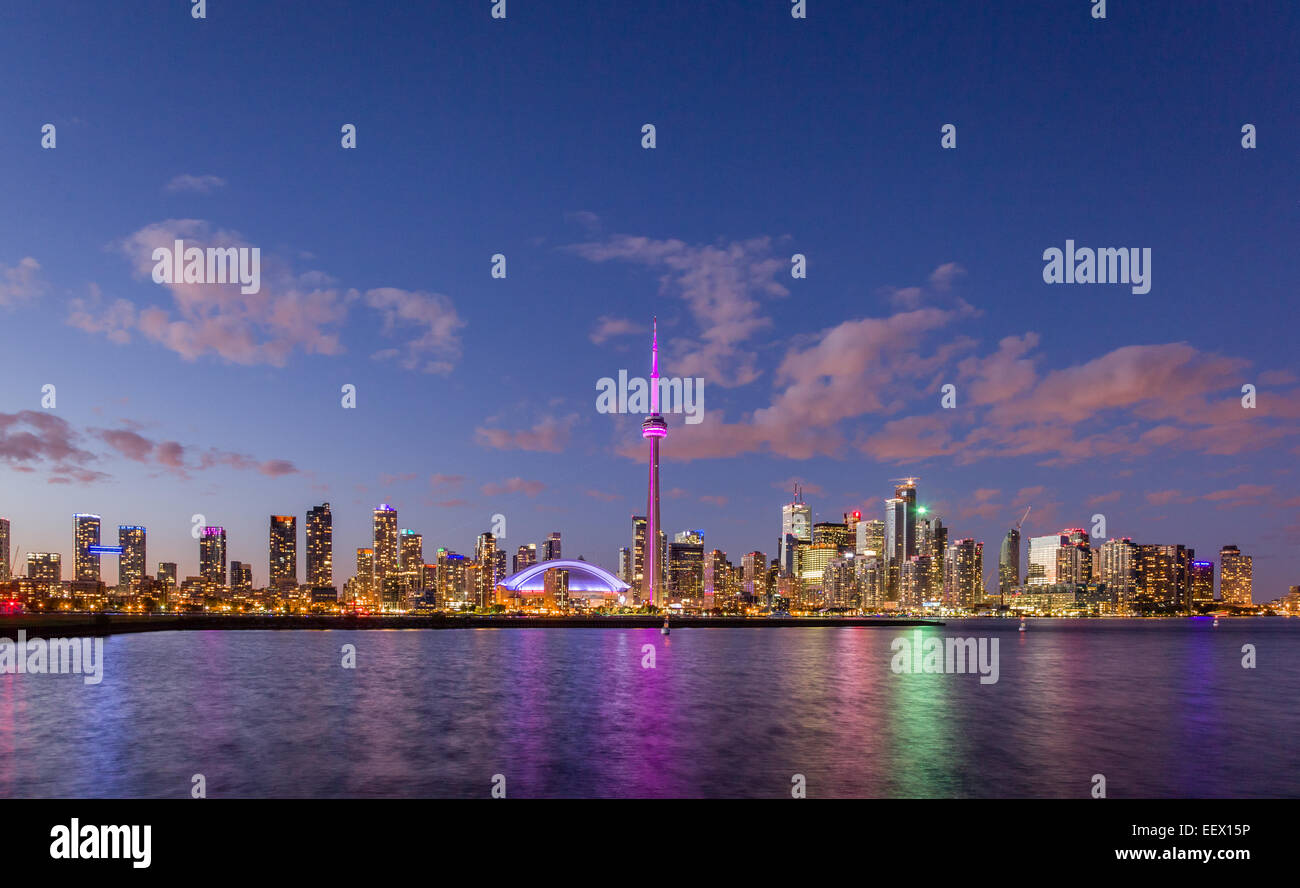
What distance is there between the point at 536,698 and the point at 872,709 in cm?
2339

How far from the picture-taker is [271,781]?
29469 mm

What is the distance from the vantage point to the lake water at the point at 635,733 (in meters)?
30.3

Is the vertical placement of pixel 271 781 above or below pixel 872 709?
above

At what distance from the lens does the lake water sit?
30328 millimetres

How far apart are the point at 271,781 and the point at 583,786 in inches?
459

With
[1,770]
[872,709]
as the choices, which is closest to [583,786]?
[1,770]

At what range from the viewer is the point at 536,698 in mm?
57094

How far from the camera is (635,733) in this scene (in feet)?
137
